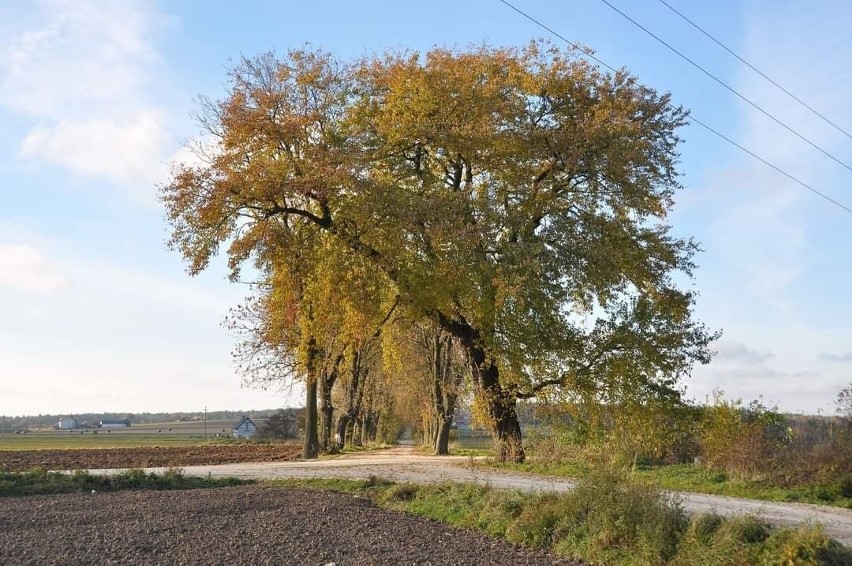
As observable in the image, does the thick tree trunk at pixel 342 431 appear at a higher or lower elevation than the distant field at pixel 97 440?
higher

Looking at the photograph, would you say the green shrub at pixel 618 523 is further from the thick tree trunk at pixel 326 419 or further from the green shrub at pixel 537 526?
the thick tree trunk at pixel 326 419

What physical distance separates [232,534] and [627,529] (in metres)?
5.89

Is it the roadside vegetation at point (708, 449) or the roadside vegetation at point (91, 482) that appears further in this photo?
the roadside vegetation at point (91, 482)

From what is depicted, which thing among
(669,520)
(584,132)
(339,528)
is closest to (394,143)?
(584,132)

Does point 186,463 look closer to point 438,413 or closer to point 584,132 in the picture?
point 438,413

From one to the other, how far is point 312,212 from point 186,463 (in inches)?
399

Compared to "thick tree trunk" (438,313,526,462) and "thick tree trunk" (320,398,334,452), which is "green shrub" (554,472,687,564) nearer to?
"thick tree trunk" (438,313,526,462)

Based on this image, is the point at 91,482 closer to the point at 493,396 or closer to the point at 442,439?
the point at 493,396

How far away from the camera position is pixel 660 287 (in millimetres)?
27109

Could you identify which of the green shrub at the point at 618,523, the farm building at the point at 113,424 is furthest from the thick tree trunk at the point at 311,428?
the farm building at the point at 113,424

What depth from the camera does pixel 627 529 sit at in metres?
11.1

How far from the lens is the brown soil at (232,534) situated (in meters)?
10.8

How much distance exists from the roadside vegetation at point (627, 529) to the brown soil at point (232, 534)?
22.3 inches

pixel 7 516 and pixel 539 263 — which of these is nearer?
pixel 7 516
